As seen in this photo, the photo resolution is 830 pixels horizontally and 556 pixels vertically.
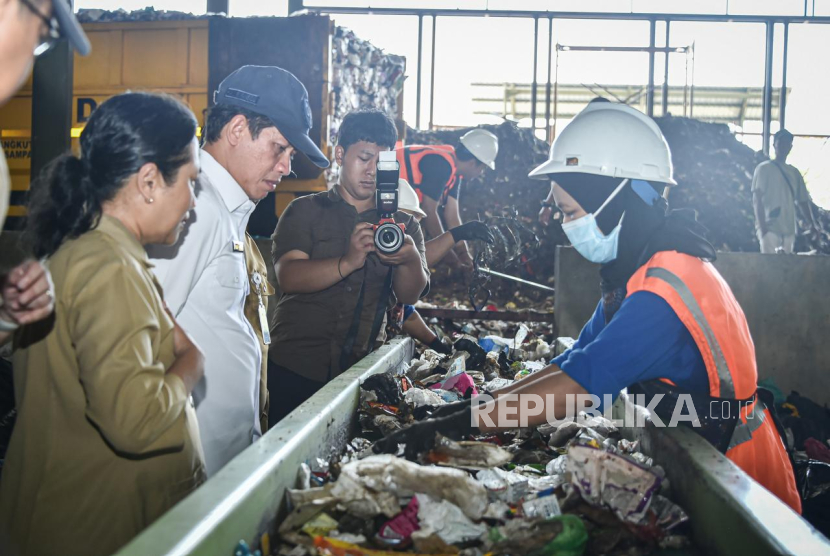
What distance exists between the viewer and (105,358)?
1.24 metres

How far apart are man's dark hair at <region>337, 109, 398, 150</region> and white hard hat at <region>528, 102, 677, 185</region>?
0.83 metres

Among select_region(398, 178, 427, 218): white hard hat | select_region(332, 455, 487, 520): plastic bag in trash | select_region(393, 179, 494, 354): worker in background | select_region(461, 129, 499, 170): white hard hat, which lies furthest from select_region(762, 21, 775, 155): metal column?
select_region(332, 455, 487, 520): plastic bag in trash

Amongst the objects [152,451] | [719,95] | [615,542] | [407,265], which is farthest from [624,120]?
[719,95]

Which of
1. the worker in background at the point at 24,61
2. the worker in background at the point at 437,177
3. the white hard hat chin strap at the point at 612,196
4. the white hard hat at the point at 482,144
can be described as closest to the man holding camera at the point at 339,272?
the white hard hat chin strap at the point at 612,196

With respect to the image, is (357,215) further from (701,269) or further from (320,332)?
(701,269)

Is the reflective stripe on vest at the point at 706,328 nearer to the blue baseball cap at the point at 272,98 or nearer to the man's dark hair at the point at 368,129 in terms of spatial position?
the blue baseball cap at the point at 272,98

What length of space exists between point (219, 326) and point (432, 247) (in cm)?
188

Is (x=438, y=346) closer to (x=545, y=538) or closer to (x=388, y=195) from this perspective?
(x=388, y=195)

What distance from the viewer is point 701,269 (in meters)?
1.98

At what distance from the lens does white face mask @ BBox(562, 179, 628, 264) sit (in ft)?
7.25

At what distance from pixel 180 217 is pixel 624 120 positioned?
1567 mm

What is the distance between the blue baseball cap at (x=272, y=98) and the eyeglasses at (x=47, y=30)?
111 centimetres

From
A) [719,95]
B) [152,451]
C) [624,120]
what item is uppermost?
[719,95]

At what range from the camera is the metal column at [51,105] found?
21.3ft
